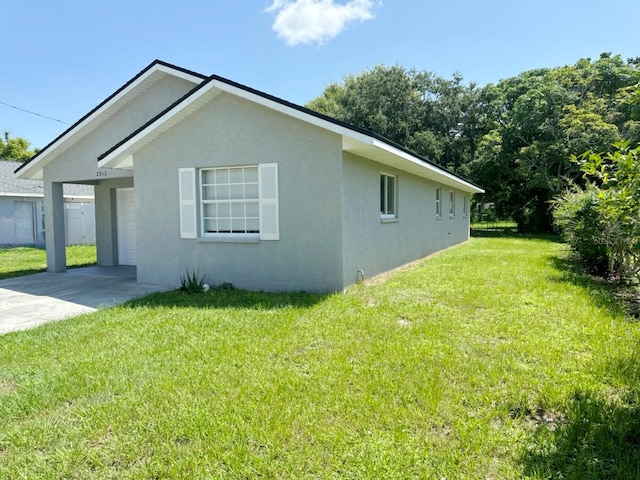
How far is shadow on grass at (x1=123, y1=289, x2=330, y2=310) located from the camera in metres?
7.07

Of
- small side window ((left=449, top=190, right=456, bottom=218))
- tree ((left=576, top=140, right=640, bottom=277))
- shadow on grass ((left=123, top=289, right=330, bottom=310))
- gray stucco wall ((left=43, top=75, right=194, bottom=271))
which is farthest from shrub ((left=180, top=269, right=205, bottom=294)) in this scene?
small side window ((left=449, top=190, right=456, bottom=218))

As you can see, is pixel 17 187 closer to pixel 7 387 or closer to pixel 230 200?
pixel 230 200

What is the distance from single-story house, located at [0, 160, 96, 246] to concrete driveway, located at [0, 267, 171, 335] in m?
11.5

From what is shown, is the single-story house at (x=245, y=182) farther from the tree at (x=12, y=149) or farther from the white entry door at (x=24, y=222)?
the tree at (x=12, y=149)

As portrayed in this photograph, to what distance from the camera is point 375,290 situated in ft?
26.9

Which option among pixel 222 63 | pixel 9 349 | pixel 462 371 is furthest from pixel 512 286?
pixel 222 63

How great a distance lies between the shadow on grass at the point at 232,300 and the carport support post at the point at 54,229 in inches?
229

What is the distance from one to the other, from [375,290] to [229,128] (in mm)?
4432

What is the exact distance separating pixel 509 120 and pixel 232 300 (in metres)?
27.0

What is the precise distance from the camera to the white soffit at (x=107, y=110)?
10289 mm

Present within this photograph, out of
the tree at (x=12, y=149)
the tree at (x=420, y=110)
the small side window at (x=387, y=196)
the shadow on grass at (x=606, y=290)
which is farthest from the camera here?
the tree at (x=12, y=149)

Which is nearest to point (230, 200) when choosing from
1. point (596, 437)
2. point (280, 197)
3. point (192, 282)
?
point (280, 197)

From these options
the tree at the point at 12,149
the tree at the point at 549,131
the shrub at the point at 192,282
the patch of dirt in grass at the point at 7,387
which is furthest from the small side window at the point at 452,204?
the tree at the point at 12,149

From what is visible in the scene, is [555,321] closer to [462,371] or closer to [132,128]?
[462,371]
